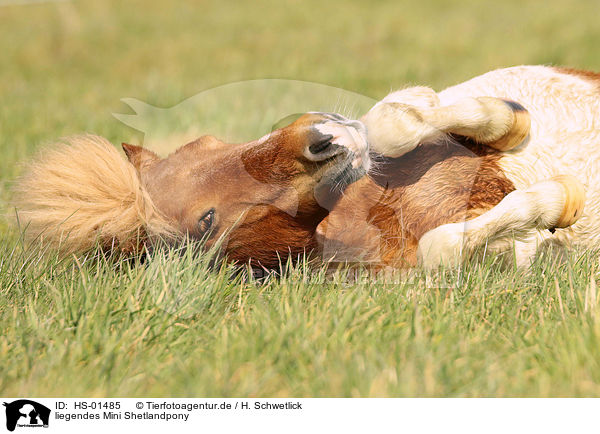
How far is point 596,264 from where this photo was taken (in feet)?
9.04

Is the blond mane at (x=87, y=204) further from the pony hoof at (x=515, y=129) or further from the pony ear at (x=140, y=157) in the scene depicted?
the pony hoof at (x=515, y=129)

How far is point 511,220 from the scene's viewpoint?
2732 millimetres

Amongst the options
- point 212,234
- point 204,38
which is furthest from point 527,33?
point 212,234

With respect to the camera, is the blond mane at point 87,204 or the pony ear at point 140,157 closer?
the blond mane at point 87,204

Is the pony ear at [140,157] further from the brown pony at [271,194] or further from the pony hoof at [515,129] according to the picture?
the pony hoof at [515,129]

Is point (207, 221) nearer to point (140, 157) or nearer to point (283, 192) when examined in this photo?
point (283, 192)

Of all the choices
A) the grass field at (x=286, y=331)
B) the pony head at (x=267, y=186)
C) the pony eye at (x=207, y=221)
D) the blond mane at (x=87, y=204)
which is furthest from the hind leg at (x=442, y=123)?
the blond mane at (x=87, y=204)

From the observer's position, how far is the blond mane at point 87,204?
9.11ft

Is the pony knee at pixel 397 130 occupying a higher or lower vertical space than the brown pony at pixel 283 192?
higher

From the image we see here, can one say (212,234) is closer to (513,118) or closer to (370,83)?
(513,118)
